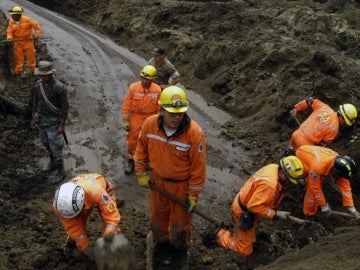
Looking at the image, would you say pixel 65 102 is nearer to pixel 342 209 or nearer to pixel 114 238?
pixel 114 238

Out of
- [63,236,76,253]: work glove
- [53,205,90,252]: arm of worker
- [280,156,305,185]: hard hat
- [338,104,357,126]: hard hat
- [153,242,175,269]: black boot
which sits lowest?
[153,242,175,269]: black boot

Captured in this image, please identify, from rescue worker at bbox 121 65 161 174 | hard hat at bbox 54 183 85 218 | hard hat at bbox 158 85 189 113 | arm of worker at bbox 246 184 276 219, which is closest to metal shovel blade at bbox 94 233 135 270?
hard hat at bbox 54 183 85 218

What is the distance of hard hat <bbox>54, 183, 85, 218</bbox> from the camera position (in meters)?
4.76

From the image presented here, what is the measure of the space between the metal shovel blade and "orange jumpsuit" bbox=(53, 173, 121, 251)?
0.30 meters

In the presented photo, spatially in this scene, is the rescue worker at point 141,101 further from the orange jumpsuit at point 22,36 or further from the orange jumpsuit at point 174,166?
the orange jumpsuit at point 22,36

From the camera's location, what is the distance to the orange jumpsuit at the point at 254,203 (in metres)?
5.35

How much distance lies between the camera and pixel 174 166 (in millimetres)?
5375

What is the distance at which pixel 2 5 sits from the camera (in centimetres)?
1853

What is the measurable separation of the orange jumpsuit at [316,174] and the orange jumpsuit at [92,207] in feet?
8.58

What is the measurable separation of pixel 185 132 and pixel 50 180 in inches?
137

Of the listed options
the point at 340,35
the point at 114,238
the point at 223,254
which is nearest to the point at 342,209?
the point at 223,254

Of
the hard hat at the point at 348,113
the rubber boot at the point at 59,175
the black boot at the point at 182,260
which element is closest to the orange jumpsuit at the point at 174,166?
the black boot at the point at 182,260

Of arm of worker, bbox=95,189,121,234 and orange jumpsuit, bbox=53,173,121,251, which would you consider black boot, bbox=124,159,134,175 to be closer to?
orange jumpsuit, bbox=53,173,121,251

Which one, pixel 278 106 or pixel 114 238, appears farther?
pixel 278 106
